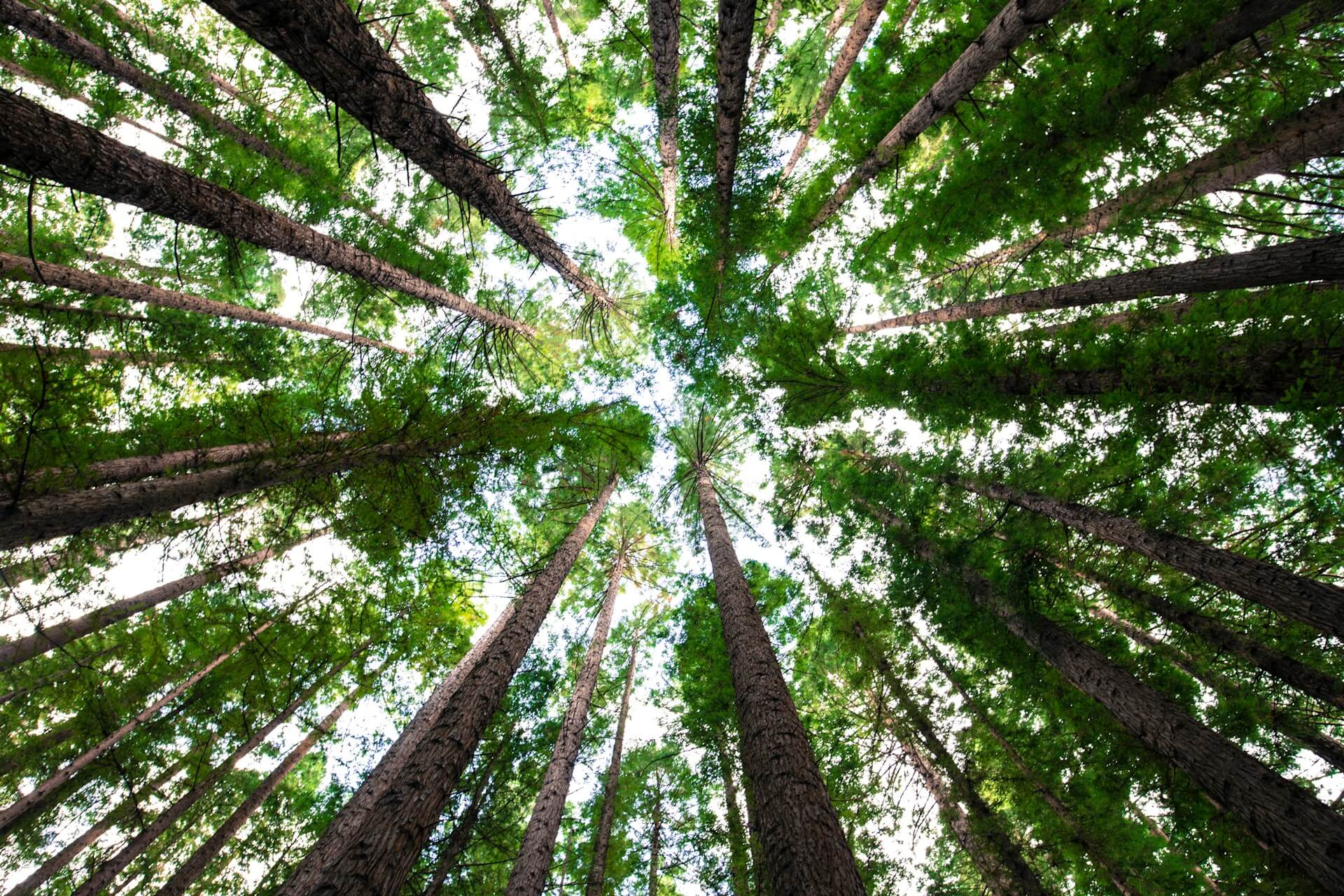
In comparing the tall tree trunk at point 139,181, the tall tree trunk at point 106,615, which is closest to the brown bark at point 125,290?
the tall tree trunk at point 139,181

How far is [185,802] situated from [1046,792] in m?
14.5

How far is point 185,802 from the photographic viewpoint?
28.1 feet

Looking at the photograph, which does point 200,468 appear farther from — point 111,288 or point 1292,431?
point 1292,431

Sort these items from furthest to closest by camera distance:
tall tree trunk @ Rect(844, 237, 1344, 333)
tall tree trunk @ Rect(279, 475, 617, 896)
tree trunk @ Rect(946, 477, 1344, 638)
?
tree trunk @ Rect(946, 477, 1344, 638) < tall tree trunk @ Rect(844, 237, 1344, 333) < tall tree trunk @ Rect(279, 475, 617, 896)

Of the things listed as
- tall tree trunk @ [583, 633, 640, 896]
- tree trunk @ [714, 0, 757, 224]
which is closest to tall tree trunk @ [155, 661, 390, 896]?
tall tree trunk @ [583, 633, 640, 896]

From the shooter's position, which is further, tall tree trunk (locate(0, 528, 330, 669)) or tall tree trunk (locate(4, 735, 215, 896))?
tall tree trunk (locate(4, 735, 215, 896))

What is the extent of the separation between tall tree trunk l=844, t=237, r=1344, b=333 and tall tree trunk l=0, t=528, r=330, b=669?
12.1m

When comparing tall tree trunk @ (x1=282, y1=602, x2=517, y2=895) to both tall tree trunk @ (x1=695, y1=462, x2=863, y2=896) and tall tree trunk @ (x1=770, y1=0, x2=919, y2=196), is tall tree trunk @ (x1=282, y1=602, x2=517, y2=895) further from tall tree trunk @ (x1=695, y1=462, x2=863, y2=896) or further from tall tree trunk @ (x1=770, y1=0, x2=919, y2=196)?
tall tree trunk @ (x1=770, y1=0, x2=919, y2=196)

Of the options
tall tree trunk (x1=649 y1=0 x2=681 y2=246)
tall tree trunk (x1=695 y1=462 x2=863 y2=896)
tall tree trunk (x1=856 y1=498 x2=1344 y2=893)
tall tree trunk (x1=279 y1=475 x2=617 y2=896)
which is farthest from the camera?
tall tree trunk (x1=649 y1=0 x2=681 y2=246)

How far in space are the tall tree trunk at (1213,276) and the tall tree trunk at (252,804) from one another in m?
13.4

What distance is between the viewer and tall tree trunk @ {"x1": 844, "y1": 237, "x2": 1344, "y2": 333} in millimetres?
4770

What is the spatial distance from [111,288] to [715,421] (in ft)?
40.3

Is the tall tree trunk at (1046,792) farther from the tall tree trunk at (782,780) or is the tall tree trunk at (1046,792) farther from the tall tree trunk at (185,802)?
the tall tree trunk at (185,802)

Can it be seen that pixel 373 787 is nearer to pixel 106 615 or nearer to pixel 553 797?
pixel 553 797
